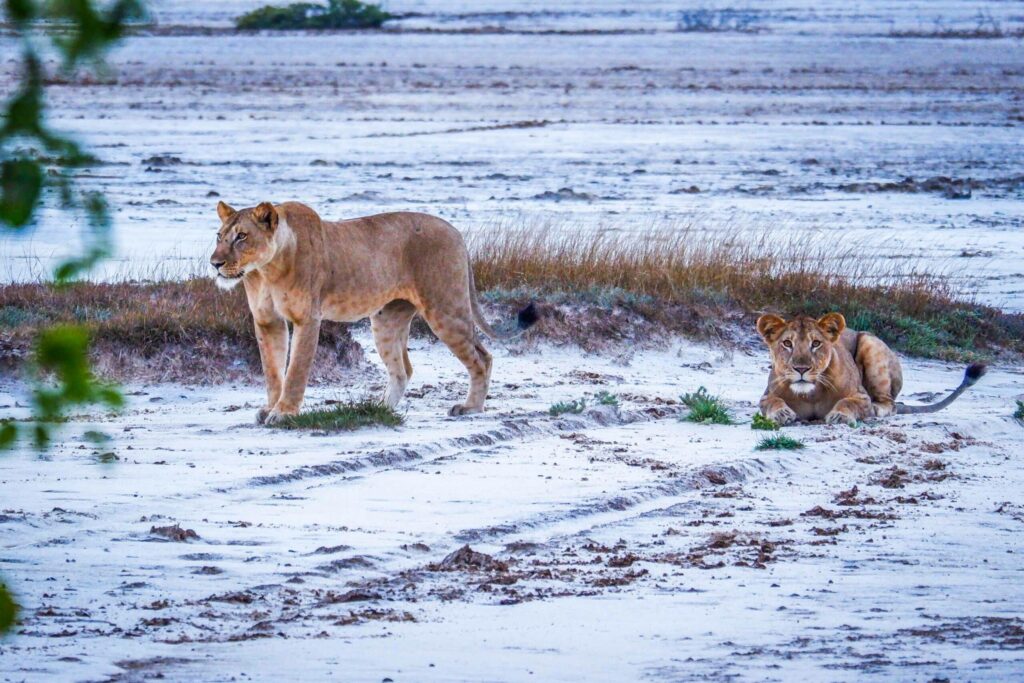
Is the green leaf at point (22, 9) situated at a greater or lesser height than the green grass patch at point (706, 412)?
greater

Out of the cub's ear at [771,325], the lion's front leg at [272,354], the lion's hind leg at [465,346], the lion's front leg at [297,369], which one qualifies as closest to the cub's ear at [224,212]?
the lion's front leg at [272,354]

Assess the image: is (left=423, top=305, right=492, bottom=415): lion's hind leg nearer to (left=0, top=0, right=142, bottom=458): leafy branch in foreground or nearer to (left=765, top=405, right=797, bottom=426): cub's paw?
(left=765, top=405, right=797, bottom=426): cub's paw

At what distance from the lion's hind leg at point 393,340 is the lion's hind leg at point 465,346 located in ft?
1.10

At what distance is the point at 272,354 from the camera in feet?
31.0

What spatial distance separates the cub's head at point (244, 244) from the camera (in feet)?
29.3

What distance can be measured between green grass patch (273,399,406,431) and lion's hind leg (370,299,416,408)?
82cm

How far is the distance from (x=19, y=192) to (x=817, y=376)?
8059 millimetres

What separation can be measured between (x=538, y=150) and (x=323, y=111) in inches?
383

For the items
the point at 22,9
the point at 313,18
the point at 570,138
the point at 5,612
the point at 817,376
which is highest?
the point at 22,9

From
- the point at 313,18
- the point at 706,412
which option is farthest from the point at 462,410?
the point at 313,18

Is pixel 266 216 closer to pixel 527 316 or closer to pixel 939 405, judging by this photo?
pixel 527 316

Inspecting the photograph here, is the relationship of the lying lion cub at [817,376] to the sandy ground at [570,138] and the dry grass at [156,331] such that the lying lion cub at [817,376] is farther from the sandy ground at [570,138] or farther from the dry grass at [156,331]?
the sandy ground at [570,138]

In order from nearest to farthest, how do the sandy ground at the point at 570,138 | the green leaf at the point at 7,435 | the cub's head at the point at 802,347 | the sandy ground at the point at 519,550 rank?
the green leaf at the point at 7,435
the sandy ground at the point at 519,550
the cub's head at the point at 802,347
the sandy ground at the point at 570,138

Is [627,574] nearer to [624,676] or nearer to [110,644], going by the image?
[624,676]
